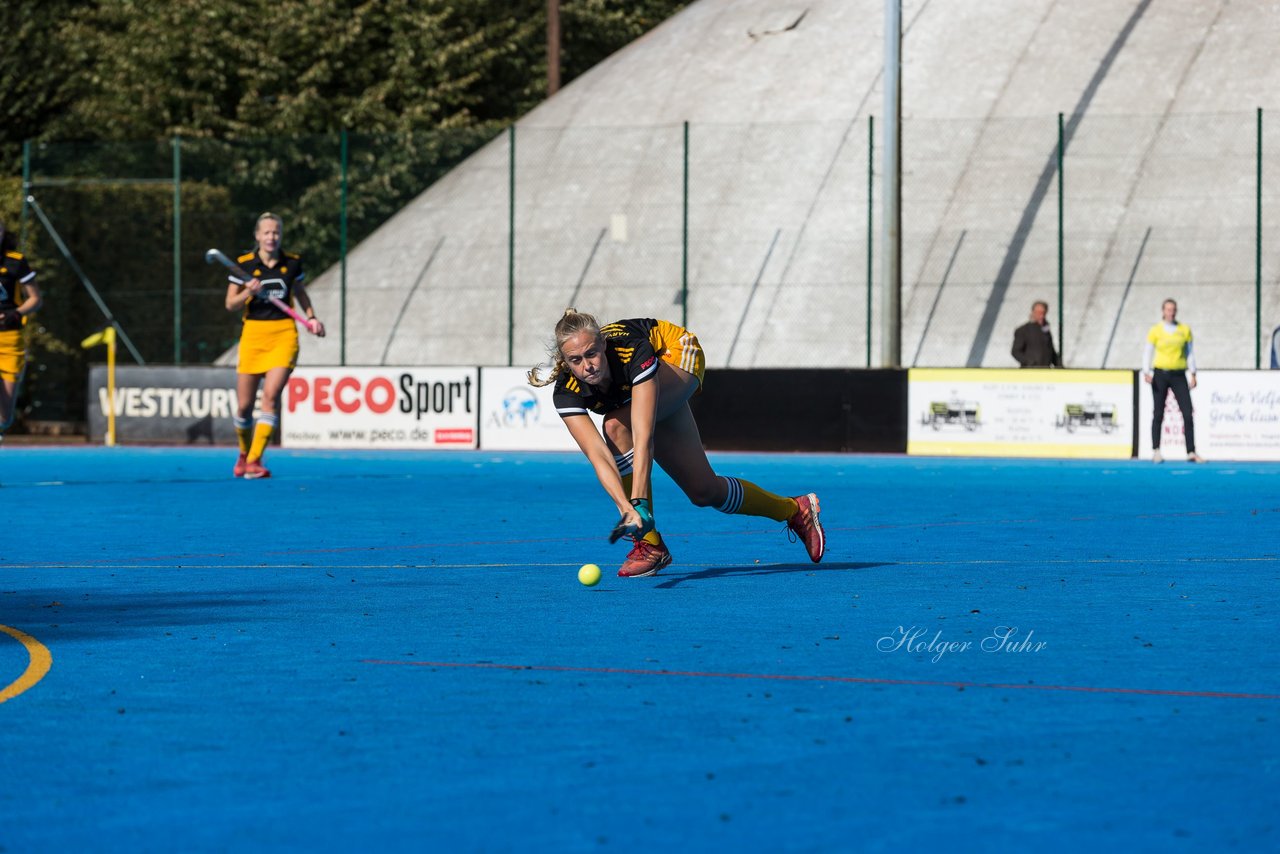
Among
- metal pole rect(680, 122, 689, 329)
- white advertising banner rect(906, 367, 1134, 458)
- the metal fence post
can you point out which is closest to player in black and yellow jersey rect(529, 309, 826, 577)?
white advertising banner rect(906, 367, 1134, 458)

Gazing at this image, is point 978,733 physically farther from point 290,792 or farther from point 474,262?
point 474,262

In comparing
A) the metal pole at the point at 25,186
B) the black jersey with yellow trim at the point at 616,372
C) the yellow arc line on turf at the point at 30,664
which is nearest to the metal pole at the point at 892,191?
the metal pole at the point at 25,186

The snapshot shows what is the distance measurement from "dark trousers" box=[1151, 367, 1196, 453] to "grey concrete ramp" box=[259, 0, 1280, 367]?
716cm

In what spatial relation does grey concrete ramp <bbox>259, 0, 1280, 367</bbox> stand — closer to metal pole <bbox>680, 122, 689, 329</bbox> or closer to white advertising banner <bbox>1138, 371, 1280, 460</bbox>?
metal pole <bbox>680, 122, 689, 329</bbox>

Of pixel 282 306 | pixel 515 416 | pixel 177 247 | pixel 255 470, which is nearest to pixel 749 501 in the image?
pixel 282 306

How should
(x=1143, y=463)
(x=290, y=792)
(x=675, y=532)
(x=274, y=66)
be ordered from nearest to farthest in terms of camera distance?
(x=290, y=792), (x=675, y=532), (x=1143, y=463), (x=274, y=66)

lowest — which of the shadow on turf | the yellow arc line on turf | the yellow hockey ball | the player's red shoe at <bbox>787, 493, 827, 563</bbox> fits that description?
the shadow on turf

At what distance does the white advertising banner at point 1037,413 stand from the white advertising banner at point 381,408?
613 cm

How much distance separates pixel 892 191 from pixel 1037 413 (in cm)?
372

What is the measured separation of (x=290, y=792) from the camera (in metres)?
5.14

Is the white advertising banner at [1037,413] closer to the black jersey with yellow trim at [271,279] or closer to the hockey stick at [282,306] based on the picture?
the hockey stick at [282,306]

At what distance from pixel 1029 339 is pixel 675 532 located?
531 inches

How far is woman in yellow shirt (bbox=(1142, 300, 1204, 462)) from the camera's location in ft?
71.5

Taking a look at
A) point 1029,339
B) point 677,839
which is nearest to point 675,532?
point 677,839
